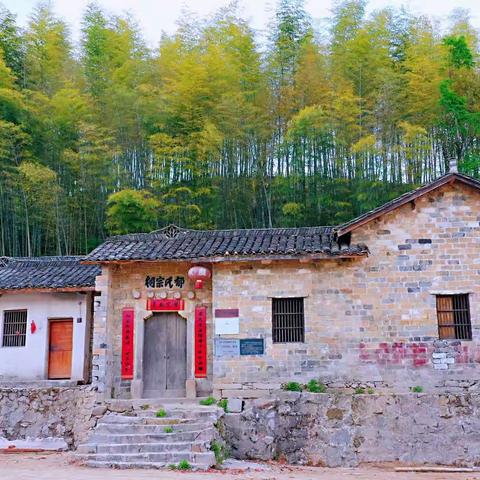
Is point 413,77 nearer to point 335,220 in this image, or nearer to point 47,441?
point 335,220

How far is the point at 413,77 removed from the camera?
1814 cm

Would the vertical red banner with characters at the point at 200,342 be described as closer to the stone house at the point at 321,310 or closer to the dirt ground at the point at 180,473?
the stone house at the point at 321,310

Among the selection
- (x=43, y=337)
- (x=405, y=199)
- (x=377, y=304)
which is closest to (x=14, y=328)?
(x=43, y=337)

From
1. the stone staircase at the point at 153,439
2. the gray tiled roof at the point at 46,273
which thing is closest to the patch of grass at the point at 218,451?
the stone staircase at the point at 153,439

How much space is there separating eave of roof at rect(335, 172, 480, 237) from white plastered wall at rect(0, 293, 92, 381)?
258 inches

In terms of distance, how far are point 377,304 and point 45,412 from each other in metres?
7.35

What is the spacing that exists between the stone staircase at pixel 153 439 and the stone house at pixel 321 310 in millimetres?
1234

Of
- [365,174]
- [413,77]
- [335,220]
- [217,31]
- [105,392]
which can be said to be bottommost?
[105,392]

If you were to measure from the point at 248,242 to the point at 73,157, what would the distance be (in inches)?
343

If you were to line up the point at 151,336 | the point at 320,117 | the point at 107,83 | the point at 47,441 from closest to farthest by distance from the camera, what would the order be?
1. the point at 47,441
2. the point at 151,336
3. the point at 320,117
4. the point at 107,83

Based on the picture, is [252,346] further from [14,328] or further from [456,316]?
[14,328]

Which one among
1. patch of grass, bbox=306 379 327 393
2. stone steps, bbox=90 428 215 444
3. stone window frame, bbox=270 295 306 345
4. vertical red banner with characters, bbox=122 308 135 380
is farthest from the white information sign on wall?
stone steps, bbox=90 428 215 444

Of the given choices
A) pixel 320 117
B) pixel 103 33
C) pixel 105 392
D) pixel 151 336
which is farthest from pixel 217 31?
pixel 105 392

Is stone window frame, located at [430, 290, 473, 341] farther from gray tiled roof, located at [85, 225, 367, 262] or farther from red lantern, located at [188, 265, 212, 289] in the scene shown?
red lantern, located at [188, 265, 212, 289]
